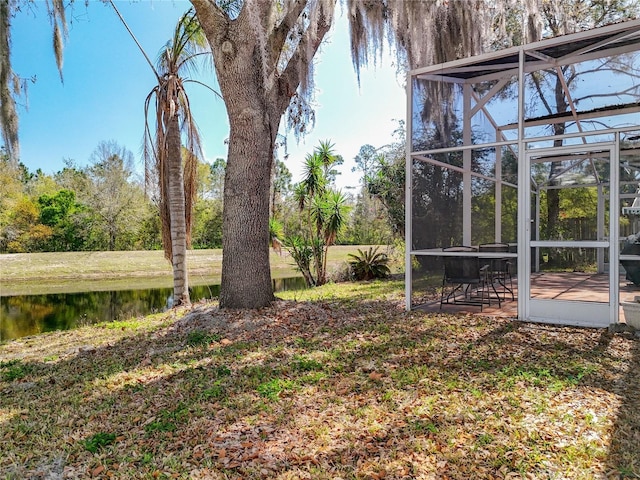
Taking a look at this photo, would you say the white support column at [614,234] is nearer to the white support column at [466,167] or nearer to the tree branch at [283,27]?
the white support column at [466,167]

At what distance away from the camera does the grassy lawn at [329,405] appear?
7.59ft

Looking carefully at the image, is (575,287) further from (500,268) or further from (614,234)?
(500,268)

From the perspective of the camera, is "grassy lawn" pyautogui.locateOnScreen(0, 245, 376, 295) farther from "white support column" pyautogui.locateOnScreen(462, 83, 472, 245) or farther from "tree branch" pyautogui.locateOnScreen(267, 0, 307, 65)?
"tree branch" pyautogui.locateOnScreen(267, 0, 307, 65)

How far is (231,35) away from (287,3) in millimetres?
1055

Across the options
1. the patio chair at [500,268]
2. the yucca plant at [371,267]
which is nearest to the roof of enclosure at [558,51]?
the patio chair at [500,268]

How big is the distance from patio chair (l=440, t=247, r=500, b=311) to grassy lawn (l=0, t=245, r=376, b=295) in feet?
21.8

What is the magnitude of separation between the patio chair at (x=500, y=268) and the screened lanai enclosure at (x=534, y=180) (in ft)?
0.09

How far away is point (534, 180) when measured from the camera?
5.77 meters

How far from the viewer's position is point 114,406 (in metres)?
3.12

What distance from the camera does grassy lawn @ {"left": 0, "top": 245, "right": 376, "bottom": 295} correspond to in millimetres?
15688

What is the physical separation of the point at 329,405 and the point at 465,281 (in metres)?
3.58

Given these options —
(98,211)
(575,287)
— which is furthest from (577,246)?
(98,211)

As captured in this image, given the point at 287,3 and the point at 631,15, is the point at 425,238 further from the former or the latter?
the point at 631,15

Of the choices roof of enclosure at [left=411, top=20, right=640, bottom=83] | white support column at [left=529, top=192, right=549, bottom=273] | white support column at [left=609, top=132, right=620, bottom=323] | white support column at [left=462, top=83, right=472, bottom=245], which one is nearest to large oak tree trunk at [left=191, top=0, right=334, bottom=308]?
roof of enclosure at [left=411, top=20, right=640, bottom=83]
